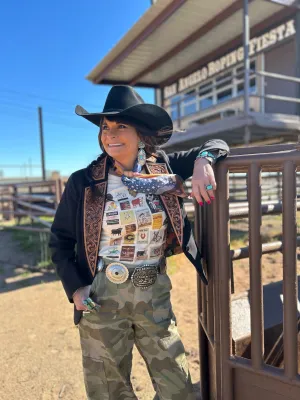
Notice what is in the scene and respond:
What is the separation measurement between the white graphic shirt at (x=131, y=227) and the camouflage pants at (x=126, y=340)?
12cm

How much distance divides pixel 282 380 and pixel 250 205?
659 mm

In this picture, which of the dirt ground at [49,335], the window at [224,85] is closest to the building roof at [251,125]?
the window at [224,85]

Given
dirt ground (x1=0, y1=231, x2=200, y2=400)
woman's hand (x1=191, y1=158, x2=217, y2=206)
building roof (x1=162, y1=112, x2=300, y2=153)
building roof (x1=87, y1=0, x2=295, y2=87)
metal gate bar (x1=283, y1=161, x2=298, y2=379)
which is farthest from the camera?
building roof (x1=87, y1=0, x2=295, y2=87)

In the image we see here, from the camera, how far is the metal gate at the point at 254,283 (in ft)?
3.96

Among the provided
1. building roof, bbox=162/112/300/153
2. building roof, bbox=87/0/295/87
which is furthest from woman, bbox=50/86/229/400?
building roof, bbox=87/0/295/87

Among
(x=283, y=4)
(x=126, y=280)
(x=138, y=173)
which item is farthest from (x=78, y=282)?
(x=283, y=4)

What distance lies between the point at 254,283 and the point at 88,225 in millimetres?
740

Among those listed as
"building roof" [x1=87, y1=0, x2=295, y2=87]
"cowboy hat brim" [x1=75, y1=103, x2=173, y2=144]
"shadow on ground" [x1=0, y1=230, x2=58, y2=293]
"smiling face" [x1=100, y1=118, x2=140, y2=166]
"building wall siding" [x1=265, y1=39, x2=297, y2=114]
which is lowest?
"shadow on ground" [x1=0, y1=230, x2=58, y2=293]

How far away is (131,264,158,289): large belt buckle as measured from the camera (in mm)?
1495

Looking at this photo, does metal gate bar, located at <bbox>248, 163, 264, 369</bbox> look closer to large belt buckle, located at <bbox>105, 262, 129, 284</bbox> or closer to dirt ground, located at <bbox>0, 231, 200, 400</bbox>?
large belt buckle, located at <bbox>105, 262, 129, 284</bbox>

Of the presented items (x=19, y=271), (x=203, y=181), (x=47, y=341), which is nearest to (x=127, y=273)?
(x=203, y=181)

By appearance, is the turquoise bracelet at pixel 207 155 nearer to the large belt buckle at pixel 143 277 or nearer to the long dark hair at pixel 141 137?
the long dark hair at pixel 141 137

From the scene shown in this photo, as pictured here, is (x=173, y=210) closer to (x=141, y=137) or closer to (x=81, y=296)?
(x=141, y=137)

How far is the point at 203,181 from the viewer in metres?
1.33
